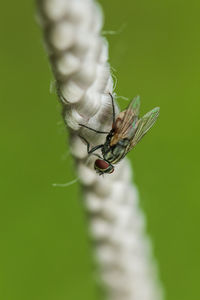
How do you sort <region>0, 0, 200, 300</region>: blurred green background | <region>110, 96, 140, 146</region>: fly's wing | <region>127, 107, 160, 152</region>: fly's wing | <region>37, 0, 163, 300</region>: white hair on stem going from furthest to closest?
<region>0, 0, 200, 300</region>: blurred green background → <region>127, 107, 160, 152</region>: fly's wing → <region>110, 96, 140, 146</region>: fly's wing → <region>37, 0, 163, 300</region>: white hair on stem

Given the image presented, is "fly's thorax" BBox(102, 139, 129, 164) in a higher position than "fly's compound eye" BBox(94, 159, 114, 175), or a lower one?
higher

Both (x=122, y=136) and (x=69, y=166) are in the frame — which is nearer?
(x=122, y=136)

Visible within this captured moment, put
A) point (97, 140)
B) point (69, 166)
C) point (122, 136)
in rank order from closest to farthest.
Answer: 1. point (97, 140)
2. point (122, 136)
3. point (69, 166)

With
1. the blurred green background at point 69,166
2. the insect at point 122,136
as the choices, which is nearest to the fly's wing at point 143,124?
the insect at point 122,136

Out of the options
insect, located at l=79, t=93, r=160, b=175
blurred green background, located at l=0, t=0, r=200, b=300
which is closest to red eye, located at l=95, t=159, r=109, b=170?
insect, located at l=79, t=93, r=160, b=175

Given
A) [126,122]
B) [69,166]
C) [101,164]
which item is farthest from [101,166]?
[69,166]

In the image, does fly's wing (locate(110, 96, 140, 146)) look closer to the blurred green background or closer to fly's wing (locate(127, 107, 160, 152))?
fly's wing (locate(127, 107, 160, 152))

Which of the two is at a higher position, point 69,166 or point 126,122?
point 69,166

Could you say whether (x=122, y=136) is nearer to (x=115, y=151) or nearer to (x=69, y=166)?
(x=115, y=151)

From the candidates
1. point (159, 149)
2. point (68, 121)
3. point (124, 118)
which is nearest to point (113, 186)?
point (124, 118)
